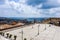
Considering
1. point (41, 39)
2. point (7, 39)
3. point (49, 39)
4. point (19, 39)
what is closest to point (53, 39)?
point (49, 39)

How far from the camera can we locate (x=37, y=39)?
20.9m

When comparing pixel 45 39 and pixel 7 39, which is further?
pixel 45 39

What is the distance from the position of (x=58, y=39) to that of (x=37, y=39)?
3.74m

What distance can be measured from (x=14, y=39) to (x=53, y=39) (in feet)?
22.1

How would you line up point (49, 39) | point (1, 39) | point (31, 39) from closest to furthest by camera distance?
point (1, 39) < point (31, 39) < point (49, 39)

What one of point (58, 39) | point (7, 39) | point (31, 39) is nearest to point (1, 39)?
point (7, 39)

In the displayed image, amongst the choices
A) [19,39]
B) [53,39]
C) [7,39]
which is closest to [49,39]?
[53,39]

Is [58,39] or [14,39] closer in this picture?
[14,39]

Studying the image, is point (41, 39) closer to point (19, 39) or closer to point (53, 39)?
point (53, 39)

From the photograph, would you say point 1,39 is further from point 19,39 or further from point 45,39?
point 45,39

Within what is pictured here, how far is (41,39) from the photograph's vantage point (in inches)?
834

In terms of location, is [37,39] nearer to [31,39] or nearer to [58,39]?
[31,39]

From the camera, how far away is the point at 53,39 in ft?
70.8

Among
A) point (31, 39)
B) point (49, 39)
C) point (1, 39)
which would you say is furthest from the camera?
point (49, 39)
